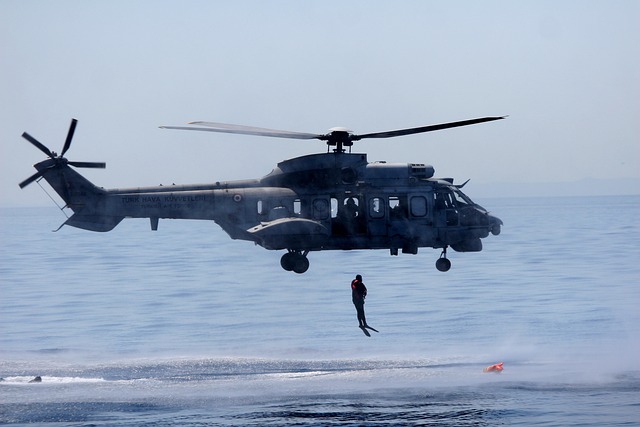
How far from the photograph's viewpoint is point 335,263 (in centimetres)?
14262

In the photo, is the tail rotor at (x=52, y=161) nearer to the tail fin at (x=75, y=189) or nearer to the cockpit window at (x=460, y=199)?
the tail fin at (x=75, y=189)

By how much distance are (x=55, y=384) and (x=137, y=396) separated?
23.7 feet

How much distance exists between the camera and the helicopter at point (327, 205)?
3462 centimetres

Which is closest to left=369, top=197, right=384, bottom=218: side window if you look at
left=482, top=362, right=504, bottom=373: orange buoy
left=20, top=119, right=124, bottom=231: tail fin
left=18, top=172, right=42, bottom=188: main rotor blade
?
left=20, top=119, right=124, bottom=231: tail fin

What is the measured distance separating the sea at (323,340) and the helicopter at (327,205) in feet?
49.5

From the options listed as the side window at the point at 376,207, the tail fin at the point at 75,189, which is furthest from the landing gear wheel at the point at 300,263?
the tail fin at the point at 75,189

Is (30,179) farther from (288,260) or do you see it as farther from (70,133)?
(288,260)

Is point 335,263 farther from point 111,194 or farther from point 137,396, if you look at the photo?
point 111,194

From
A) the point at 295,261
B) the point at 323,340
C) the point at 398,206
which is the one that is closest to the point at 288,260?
the point at 295,261

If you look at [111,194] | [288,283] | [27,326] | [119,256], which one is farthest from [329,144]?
[119,256]

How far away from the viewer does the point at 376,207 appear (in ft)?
114

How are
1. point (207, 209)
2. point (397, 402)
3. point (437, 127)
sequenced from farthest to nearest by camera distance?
point (397, 402) < point (207, 209) < point (437, 127)

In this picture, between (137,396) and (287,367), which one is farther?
(287,367)

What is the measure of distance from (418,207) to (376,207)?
1516mm
